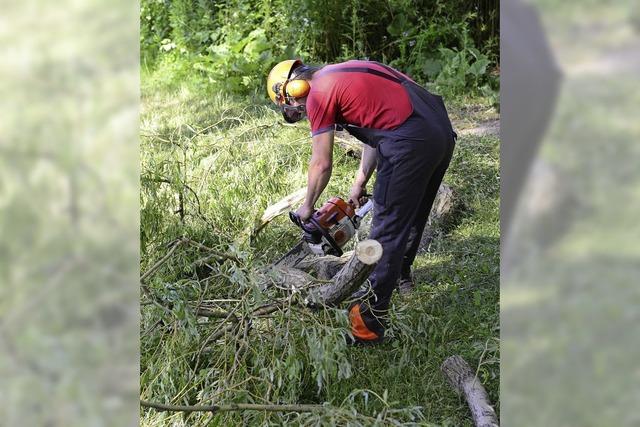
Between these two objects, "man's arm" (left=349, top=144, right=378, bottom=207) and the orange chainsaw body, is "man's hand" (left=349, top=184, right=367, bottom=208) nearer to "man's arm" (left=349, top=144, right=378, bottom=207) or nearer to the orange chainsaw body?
"man's arm" (left=349, top=144, right=378, bottom=207)

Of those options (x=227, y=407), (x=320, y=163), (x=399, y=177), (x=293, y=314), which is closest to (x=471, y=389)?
(x=293, y=314)

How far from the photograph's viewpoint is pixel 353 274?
3.56m

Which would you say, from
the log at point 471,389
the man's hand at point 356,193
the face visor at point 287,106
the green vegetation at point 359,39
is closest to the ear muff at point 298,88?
the face visor at point 287,106

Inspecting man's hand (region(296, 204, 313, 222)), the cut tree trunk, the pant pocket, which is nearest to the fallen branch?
the cut tree trunk

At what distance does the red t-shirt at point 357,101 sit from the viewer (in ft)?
13.0

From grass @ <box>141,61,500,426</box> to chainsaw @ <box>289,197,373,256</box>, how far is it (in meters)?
0.47

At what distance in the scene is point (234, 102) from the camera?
9289 millimetres

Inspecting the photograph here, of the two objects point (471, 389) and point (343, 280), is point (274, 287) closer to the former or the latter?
point (343, 280)

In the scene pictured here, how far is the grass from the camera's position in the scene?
309 centimetres

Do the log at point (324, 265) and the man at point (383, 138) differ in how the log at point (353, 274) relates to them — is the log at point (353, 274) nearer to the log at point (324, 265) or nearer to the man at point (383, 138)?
the man at point (383, 138)

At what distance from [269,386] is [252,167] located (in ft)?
9.61

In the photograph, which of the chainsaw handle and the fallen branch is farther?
the chainsaw handle

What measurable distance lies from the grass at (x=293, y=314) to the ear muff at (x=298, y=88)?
86 centimetres
